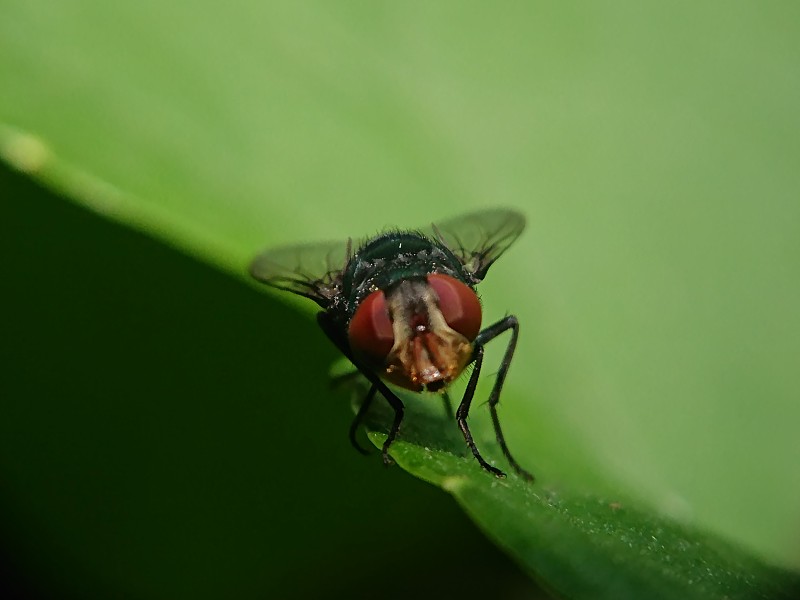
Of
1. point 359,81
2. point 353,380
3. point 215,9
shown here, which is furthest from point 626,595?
point 215,9

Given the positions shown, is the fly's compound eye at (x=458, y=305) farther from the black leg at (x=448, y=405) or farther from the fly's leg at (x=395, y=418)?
the black leg at (x=448, y=405)

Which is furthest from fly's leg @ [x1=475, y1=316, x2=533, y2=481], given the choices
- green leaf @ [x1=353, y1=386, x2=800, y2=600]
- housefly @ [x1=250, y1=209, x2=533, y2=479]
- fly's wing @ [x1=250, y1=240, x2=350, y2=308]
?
fly's wing @ [x1=250, y1=240, x2=350, y2=308]

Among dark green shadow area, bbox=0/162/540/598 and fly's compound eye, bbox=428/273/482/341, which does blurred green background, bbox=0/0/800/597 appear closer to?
dark green shadow area, bbox=0/162/540/598

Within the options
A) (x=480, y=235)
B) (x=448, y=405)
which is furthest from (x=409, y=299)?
(x=480, y=235)

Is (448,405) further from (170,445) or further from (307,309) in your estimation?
(170,445)

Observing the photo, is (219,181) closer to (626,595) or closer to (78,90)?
(78,90)

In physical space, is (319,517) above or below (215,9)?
below

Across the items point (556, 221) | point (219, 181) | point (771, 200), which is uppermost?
point (771, 200)
